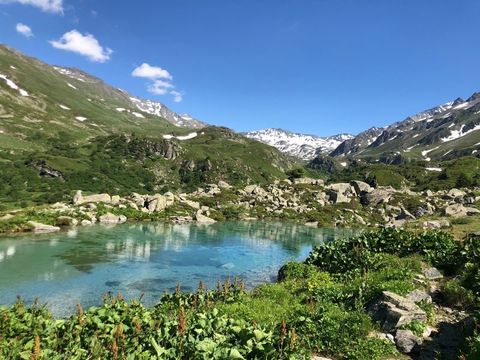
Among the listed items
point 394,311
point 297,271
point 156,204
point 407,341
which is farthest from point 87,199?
point 407,341

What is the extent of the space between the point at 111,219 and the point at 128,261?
155ft

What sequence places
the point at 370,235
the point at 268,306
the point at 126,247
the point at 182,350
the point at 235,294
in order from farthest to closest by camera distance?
the point at 126,247
the point at 370,235
the point at 235,294
the point at 268,306
the point at 182,350

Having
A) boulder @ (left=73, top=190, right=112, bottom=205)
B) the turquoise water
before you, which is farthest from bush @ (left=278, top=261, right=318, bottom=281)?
boulder @ (left=73, top=190, right=112, bottom=205)

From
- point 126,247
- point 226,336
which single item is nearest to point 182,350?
point 226,336

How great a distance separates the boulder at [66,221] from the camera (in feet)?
273

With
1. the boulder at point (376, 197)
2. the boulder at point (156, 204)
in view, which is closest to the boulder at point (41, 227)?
the boulder at point (156, 204)

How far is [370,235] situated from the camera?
115 feet

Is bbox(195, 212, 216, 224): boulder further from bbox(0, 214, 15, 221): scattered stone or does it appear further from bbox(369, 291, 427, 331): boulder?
bbox(369, 291, 427, 331): boulder

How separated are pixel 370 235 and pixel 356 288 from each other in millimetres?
14055

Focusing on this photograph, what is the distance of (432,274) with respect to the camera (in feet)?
81.5

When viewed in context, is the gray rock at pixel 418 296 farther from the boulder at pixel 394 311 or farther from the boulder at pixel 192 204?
the boulder at pixel 192 204

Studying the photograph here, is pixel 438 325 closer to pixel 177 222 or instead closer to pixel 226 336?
pixel 226 336

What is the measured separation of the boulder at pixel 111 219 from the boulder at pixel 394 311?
3263 inches

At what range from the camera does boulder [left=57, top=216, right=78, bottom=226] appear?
83100mm
